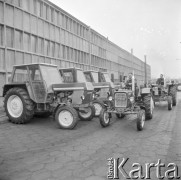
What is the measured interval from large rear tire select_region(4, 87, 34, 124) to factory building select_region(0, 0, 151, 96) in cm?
515

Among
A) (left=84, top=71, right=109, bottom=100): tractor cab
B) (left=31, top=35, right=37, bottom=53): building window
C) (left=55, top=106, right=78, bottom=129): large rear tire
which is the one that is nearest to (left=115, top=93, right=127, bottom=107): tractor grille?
(left=55, top=106, right=78, bottom=129): large rear tire

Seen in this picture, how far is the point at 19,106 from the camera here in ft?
24.3

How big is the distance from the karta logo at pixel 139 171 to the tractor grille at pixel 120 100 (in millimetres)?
3650

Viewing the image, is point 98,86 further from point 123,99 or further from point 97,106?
point 123,99

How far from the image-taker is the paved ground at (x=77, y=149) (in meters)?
3.54

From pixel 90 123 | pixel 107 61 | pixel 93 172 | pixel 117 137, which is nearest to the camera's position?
pixel 93 172

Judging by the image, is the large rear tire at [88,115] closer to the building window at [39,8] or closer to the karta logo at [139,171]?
the karta logo at [139,171]

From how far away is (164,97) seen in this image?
12.1 metres

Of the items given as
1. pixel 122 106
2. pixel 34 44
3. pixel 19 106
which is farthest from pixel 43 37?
pixel 122 106

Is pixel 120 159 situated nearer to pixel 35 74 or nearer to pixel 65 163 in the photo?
pixel 65 163

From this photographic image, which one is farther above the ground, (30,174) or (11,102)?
(11,102)

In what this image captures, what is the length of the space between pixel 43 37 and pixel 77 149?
12966 mm

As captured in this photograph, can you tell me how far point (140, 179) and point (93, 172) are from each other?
2.43 feet

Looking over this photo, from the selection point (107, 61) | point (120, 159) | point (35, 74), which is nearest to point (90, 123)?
point (35, 74)
